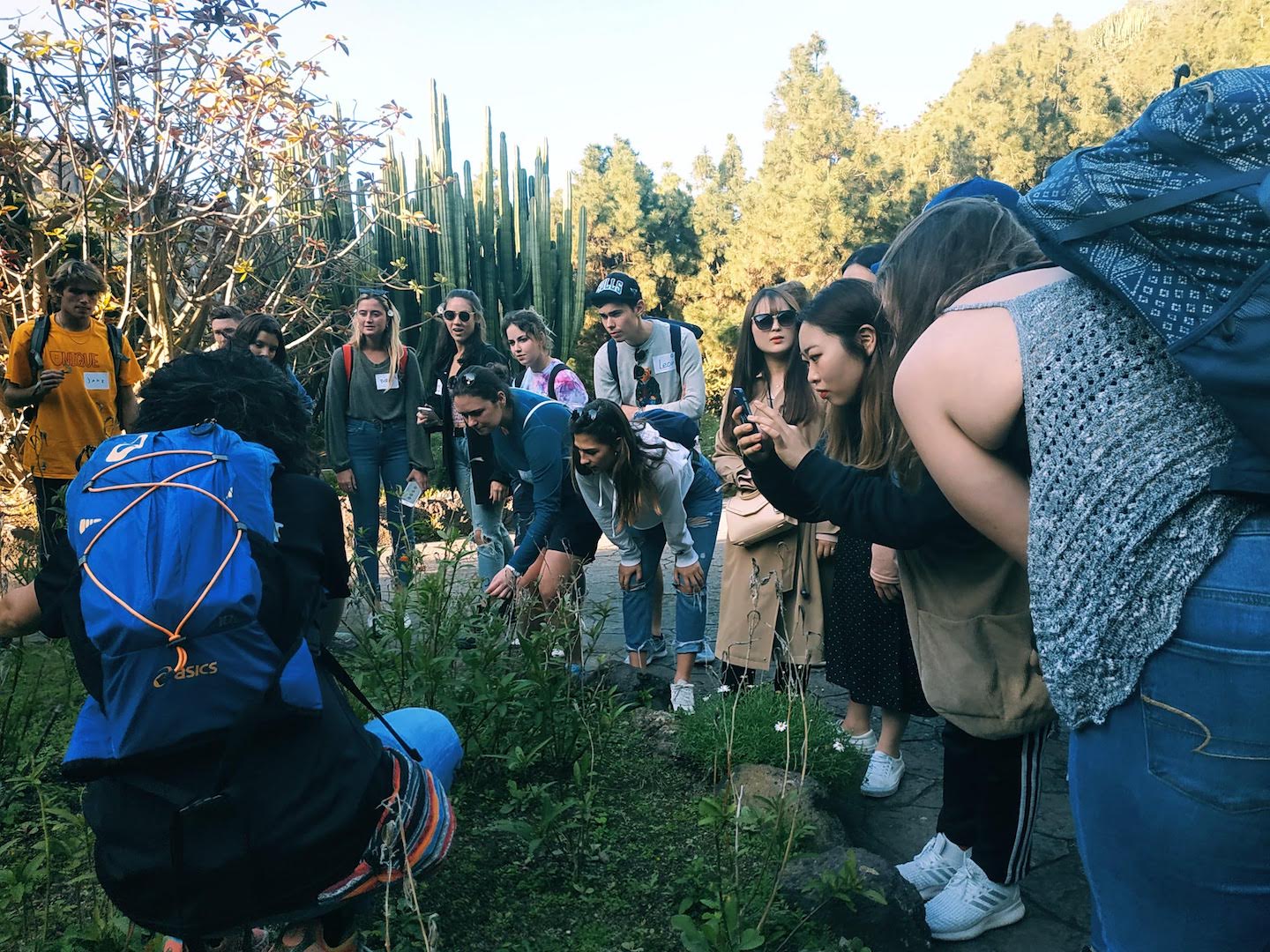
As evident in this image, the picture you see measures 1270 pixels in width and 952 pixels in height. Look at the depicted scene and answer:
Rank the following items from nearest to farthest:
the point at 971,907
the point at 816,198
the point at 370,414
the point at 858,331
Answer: the point at 971,907 < the point at 858,331 < the point at 370,414 < the point at 816,198

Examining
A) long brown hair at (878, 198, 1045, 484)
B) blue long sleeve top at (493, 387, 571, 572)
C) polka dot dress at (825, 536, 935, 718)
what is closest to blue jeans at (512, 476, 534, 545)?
blue long sleeve top at (493, 387, 571, 572)

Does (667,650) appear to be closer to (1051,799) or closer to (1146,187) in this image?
(1051,799)

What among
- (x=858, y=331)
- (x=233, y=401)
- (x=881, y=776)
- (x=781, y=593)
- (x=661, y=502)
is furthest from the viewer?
(x=661, y=502)

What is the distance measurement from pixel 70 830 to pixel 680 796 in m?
1.74

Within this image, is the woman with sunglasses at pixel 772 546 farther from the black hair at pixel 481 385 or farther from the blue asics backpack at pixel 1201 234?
the blue asics backpack at pixel 1201 234

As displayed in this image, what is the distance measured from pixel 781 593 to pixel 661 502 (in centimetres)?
65

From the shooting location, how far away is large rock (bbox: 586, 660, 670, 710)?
12.2 feet

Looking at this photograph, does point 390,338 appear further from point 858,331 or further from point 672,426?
point 858,331

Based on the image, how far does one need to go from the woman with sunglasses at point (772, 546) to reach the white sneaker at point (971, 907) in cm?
114

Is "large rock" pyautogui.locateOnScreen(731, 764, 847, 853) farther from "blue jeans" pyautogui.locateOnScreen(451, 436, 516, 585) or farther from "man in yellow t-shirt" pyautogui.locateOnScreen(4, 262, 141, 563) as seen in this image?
"man in yellow t-shirt" pyautogui.locateOnScreen(4, 262, 141, 563)

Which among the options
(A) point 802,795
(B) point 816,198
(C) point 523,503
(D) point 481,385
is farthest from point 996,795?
(B) point 816,198

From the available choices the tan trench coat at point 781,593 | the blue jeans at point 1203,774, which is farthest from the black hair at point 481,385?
the blue jeans at point 1203,774

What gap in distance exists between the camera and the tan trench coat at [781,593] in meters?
3.60

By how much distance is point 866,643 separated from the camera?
3283 millimetres
